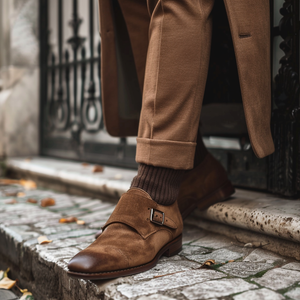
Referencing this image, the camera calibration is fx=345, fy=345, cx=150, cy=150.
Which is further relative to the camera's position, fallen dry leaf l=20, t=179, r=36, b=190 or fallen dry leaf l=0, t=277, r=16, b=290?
fallen dry leaf l=20, t=179, r=36, b=190

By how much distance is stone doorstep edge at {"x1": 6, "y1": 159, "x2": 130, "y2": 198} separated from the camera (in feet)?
7.23

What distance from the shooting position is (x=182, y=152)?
→ 3.86ft

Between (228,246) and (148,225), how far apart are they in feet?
1.60

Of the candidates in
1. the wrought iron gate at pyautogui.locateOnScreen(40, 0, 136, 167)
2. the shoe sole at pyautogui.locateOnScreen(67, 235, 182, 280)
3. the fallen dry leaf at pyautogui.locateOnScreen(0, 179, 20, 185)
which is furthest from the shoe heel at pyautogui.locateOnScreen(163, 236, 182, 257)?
the fallen dry leaf at pyautogui.locateOnScreen(0, 179, 20, 185)

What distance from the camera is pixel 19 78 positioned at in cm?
380

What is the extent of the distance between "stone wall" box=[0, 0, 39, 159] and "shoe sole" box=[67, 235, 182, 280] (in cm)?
293

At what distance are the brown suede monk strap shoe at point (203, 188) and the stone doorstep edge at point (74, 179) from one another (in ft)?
2.10

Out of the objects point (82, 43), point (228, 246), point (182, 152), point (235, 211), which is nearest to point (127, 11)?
point (182, 152)

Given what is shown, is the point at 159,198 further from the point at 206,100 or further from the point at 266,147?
the point at 206,100

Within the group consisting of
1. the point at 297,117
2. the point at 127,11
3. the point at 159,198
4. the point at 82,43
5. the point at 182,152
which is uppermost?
the point at 82,43

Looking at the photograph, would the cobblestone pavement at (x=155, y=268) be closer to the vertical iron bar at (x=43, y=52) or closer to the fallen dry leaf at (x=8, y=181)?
the fallen dry leaf at (x=8, y=181)

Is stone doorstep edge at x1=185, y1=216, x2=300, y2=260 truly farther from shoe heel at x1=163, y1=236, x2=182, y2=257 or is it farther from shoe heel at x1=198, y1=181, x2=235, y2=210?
shoe heel at x1=163, y1=236, x2=182, y2=257

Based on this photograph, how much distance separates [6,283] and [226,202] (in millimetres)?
1084

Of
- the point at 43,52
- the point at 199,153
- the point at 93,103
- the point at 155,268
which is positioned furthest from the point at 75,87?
the point at 155,268
